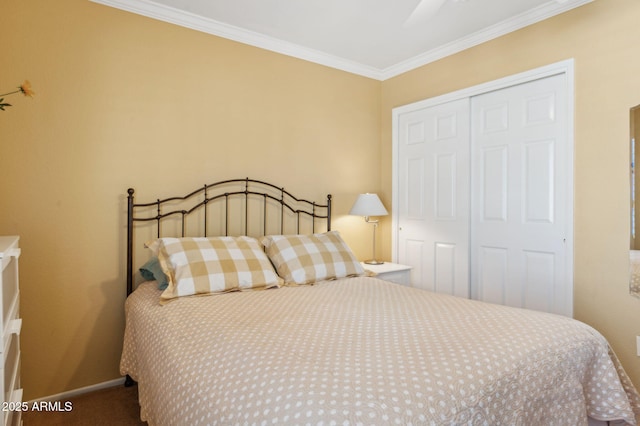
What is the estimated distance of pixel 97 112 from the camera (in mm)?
2418

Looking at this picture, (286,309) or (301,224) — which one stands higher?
(301,224)

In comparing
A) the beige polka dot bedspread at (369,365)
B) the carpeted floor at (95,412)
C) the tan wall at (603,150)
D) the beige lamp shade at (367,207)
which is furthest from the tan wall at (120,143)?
the beige lamp shade at (367,207)

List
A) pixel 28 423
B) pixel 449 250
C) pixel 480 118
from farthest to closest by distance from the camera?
pixel 449 250, pixel 480 118, pixel 28 423

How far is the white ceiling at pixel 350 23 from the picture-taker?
8.44 feet

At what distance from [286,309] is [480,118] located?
2.23 meters

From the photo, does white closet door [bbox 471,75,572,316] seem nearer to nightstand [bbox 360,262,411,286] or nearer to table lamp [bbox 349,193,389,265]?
nightstand [bbox 360,262,411,286]

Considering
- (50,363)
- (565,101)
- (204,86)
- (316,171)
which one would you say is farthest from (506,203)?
(50,363)

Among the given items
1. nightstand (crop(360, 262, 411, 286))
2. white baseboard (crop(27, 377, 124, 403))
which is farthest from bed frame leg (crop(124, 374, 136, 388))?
nightstand (crop(360, 262, 411, 286))

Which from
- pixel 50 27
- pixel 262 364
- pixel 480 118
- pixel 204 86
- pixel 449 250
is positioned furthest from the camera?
pixel 449 250

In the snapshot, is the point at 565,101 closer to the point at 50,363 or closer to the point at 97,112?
the point at 97,112

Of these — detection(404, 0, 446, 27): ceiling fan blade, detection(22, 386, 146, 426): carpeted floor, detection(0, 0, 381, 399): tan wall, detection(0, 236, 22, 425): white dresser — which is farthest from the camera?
detection(0, 0, 381, 399): tan wall

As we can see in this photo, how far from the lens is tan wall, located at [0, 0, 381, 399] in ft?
7.30

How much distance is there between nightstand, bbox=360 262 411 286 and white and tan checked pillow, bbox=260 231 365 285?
0.48m

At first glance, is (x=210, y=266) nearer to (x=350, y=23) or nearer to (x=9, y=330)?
(x=9, y=330)
